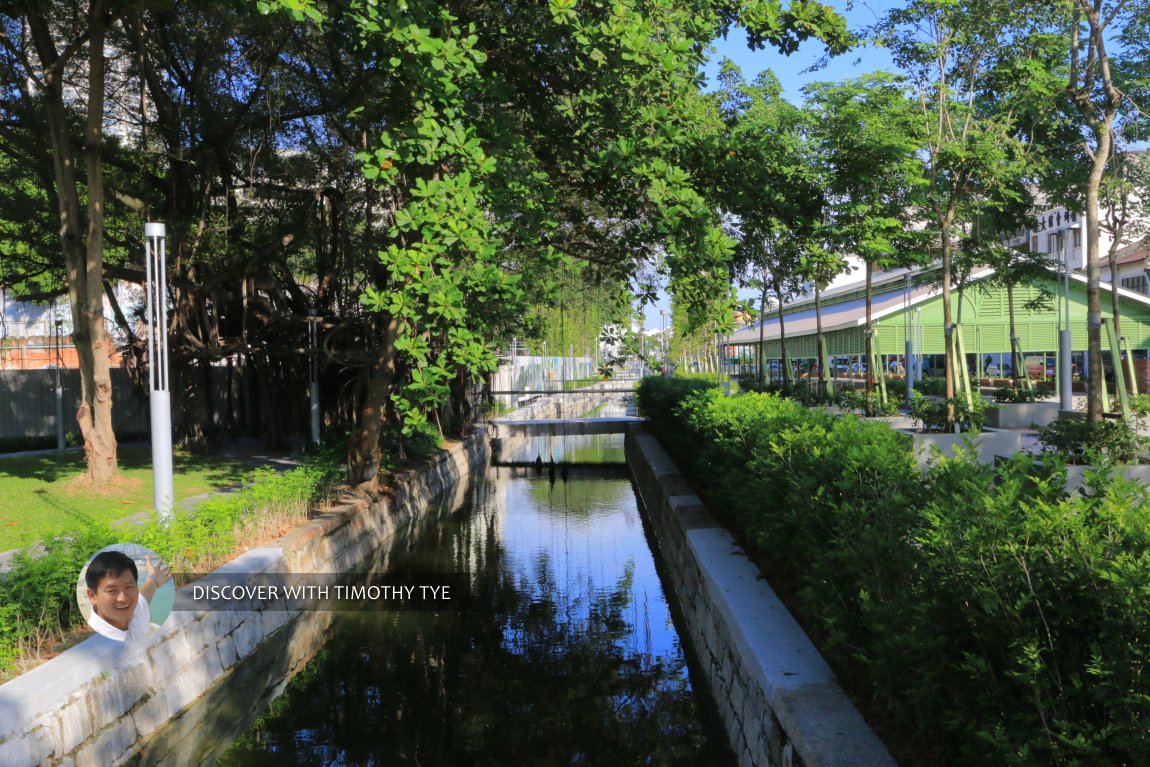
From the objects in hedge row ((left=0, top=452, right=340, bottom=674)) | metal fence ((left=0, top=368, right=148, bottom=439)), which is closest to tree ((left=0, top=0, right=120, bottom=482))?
hedge row ((left=0, top=452, right=340, bottom=674))

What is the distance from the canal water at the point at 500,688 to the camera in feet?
22.6

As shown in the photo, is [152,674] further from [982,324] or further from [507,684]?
[982,324]

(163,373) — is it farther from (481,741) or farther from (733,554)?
(733,554)

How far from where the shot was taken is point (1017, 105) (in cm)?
1620

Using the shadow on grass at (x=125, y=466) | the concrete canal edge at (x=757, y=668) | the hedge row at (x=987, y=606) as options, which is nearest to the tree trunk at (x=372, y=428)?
the shadow on grass at (x=125, y=466)

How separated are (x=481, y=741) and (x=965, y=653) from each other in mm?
4545

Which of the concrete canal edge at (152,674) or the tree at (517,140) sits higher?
the tree at (517,140)

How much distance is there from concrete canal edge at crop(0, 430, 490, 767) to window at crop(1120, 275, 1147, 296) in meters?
41.2

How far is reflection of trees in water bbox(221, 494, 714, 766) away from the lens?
6.86 m

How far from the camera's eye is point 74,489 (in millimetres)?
11977

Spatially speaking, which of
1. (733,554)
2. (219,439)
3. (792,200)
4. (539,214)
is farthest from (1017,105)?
(219,439)

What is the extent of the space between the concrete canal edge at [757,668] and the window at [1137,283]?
3912 centimetres

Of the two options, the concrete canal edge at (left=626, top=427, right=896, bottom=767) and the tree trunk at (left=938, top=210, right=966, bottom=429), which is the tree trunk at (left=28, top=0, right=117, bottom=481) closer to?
the concrete canal edge at (left=626, top=427, right=896, bottom=767)

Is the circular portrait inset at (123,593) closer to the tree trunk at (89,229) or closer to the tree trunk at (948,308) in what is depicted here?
the tree trunk at (89,229)
